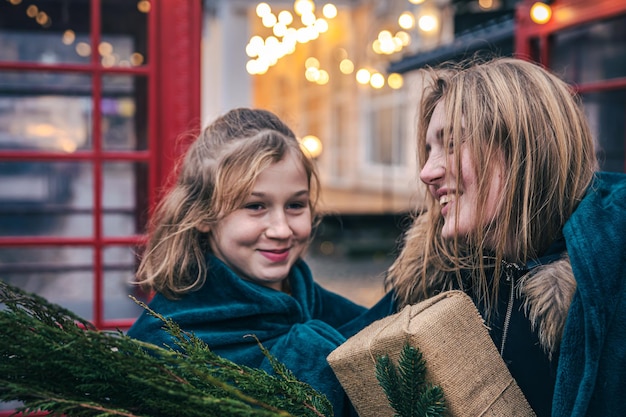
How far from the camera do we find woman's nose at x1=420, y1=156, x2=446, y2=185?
1.35m

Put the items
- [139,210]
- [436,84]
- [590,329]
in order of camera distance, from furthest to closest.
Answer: [139,210] < [436,84] < [590,329]

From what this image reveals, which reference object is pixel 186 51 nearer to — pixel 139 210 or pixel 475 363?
pixel 139 210

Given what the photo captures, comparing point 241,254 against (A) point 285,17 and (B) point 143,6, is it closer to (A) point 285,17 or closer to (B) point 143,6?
(B) point 143,6

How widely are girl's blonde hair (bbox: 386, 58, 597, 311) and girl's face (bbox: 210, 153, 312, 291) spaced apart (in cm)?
49

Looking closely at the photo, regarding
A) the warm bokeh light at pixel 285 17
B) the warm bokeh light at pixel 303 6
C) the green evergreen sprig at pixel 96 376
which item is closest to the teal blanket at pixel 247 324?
the green evergreen sprig at pixel 96 376

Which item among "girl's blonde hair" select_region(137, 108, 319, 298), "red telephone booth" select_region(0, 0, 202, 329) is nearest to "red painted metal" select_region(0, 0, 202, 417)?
"red telephone booth" select_region(0, 0, 202, 329)

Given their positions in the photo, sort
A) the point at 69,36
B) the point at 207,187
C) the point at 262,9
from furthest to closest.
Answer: the point at 262,9
the point at 69,36
the point at 207,187

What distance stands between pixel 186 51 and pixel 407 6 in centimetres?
1057

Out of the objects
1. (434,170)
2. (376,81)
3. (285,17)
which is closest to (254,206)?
(434,170)

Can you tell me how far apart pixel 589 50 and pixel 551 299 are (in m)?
2.95

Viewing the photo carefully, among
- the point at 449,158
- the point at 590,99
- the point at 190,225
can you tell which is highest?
the point at 590,99

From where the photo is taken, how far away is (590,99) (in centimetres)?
399

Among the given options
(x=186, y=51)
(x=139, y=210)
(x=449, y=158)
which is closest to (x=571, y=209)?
(x=449, y=158)

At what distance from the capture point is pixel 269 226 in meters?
1.69
